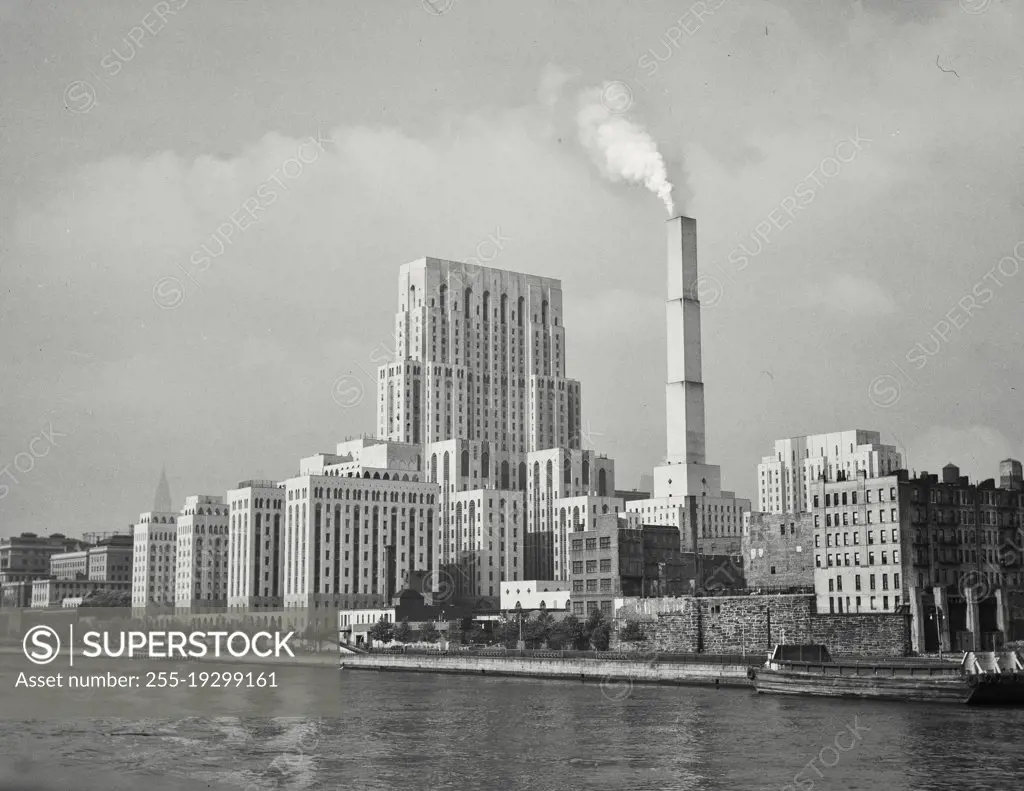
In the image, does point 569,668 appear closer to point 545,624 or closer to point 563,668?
point 563,668

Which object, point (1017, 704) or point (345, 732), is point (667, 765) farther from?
point (1017, 704)

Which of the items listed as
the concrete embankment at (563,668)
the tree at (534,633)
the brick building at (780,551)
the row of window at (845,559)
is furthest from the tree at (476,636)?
the row of window at (845,559)

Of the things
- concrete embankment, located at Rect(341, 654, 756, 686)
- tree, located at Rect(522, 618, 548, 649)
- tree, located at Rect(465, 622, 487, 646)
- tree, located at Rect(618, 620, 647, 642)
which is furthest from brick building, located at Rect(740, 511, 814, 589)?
tree, located at Rect(465, 622, 487, 646)

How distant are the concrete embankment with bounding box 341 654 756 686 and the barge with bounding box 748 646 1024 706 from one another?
7554 mm

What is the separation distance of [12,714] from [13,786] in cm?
3787

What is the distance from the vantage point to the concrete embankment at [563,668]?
126125 millimetres

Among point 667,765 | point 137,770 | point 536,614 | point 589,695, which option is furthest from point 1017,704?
point 536,614

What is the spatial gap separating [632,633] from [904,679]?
57251 mm

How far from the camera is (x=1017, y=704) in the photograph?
99062mm

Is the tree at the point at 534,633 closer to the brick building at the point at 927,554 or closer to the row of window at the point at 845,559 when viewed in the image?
the brick building at the point at 927,554

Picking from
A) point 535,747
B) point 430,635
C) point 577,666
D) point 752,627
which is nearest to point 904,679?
point 752,627

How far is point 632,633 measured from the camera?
15838 centimetres

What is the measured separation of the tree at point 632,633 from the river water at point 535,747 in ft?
162

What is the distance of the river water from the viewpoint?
62500 mm
